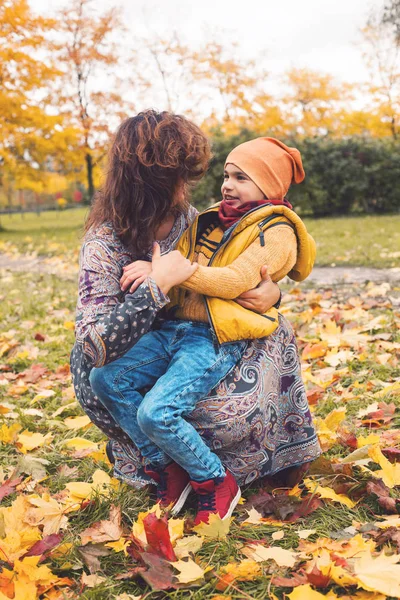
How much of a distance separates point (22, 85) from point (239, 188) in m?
20.1

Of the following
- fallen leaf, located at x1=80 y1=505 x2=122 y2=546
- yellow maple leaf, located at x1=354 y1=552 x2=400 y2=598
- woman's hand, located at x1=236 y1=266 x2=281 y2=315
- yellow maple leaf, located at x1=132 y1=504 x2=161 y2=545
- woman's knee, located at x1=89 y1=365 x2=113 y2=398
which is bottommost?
fallen leaf, located at x1=80 y1=505 x2=122 y2=546

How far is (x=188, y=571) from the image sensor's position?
1.76m

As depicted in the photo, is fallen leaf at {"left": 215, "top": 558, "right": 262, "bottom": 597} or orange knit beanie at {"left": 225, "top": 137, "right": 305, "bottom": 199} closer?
fallen leaf at {"left": 215, "top": 558, "right": 262, "bottom": 597}

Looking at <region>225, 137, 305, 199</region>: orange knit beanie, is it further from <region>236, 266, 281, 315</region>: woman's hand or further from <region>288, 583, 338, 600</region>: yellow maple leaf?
<region>288, 583, 338, 600</region>: yellow maple leaf

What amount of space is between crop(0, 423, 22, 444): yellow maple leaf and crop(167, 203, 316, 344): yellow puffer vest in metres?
1.17

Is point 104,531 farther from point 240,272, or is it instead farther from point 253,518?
point 240,272

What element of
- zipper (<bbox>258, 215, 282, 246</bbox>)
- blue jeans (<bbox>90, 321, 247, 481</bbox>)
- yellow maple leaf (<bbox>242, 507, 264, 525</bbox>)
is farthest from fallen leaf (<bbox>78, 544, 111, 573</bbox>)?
zipper (<bbox>258, 215, 282, 246</bbox>)

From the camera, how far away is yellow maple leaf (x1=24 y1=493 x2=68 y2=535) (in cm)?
213

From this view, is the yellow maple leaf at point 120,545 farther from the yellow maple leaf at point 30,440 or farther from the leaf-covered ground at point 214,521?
the yellow maple leaf at point 30,440

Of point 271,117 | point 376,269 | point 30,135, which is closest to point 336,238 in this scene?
point 376,269

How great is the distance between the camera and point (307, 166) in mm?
18078

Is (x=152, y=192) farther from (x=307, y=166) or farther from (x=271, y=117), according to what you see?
(x=271, y=117)

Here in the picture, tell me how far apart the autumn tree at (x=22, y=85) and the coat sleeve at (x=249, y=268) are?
18708mm

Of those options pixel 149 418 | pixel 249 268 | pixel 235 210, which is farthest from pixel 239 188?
pixel 149 418
